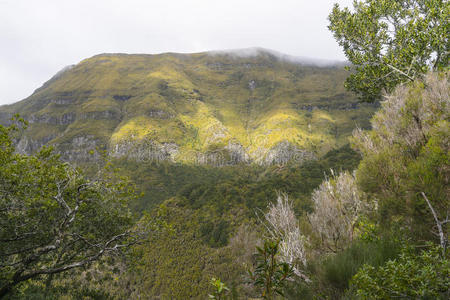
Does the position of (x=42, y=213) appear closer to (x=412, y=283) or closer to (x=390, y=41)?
(x=412, y=283)

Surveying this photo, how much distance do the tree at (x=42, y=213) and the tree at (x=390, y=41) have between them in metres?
12.6

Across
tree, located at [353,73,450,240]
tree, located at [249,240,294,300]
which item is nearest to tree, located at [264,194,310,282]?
tree, located at [353,73,450,240]

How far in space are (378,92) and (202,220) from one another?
6016cm

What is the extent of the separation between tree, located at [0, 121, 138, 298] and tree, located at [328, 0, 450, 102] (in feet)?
41.3

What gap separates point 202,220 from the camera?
63406 millimetres

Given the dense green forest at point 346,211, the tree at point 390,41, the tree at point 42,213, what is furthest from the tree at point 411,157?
the tree at point 42,213

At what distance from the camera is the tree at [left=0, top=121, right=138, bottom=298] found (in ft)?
25.0

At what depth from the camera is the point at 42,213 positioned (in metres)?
8.67

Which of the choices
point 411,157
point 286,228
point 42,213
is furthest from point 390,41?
point 42,213

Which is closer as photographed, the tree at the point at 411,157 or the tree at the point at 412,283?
the tree at the point at 412,283

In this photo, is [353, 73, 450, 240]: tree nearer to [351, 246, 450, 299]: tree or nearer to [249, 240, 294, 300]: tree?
[351, 246, 450, 299]: tree

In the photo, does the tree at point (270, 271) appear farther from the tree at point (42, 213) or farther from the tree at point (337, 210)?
the tree at point (337, 210)

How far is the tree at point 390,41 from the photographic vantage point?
8078 mm

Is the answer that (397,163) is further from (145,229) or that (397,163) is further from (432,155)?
(145,229)
